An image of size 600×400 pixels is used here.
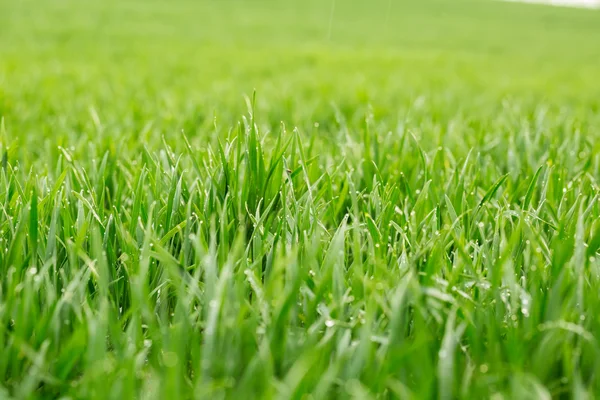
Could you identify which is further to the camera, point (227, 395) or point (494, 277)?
point (494, 277)

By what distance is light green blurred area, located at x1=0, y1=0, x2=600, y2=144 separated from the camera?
3.25 meters

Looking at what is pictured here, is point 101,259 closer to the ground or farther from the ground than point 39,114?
farther from the ground

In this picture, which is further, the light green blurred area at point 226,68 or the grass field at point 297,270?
the light green blurred area at point 226,68

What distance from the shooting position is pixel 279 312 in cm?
85

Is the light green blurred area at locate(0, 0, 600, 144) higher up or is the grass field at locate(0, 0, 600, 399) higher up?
the grass field at locate(0, 0, 600, 399)

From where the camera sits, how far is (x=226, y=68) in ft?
19.6

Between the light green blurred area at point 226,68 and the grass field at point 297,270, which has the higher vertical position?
the grass field at point 297,270

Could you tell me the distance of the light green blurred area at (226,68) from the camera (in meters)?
3.25

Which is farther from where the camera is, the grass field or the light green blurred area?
the light green blurred area

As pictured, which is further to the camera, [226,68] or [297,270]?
[226,68]

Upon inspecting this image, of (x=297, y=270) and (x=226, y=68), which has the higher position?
(x=297, y=270)

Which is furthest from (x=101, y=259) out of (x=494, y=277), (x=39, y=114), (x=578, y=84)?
(x=578, y=84)

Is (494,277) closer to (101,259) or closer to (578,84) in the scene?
(101,259)

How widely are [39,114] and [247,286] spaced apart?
96.7 inches
